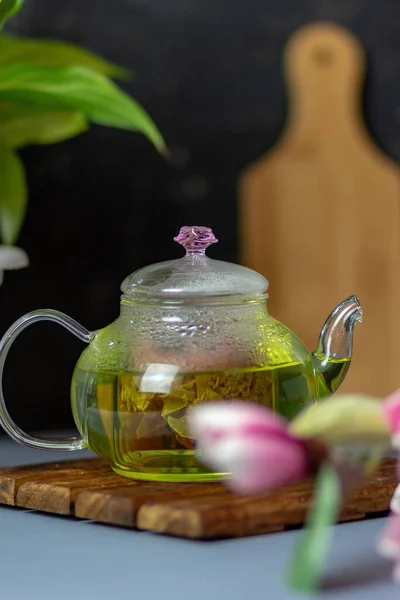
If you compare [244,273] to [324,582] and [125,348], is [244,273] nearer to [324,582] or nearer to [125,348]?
[125,348]

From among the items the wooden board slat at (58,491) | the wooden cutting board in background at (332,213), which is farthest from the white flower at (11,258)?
the wooden cutting board in background at (332,213)

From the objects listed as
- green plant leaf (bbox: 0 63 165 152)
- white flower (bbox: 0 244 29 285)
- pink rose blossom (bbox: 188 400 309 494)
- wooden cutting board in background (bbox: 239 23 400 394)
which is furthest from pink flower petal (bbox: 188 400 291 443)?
wooden cutting board in background (bbox: 239 23 400 394)

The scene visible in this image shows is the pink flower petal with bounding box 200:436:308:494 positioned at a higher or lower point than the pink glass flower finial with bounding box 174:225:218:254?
lower

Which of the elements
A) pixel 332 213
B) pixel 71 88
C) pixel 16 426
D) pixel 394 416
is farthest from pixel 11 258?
pixel 332 213

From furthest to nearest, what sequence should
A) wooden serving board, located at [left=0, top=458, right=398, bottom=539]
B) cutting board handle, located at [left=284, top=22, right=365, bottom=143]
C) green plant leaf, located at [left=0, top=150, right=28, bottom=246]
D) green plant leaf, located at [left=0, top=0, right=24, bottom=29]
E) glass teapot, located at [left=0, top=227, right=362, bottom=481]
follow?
cutting board handle, located at [left=284, top=22, right=365, bottom=143], green plant leaf, located at [left=0, top=150, right=28, bottom=246], green plant leaf, located at [left=0, top=0, right=24, bottom=29], glass teapot, located at [left=0, top=227, right=362, bottom=481], wooden serving board, located at [left=0, top=458, right=398, bottom=539]

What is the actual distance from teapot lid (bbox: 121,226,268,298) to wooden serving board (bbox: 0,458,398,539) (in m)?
0.15

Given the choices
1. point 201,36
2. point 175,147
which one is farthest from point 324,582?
point 201,36

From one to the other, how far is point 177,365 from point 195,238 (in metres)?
0.12

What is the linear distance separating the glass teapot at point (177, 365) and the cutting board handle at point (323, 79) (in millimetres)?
874

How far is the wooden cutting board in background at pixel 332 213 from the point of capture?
1699mm

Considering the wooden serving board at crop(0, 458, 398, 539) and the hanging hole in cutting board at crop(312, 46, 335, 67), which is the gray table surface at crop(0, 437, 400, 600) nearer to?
the wooden serving board at crop(0, 458, 398, 539)

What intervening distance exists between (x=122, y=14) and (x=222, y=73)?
0.61 ft

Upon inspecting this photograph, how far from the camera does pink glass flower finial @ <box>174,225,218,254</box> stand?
2.88 ft

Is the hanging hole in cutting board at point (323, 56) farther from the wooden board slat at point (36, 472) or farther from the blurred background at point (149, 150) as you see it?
the wooden board slat at point (36, 472)
